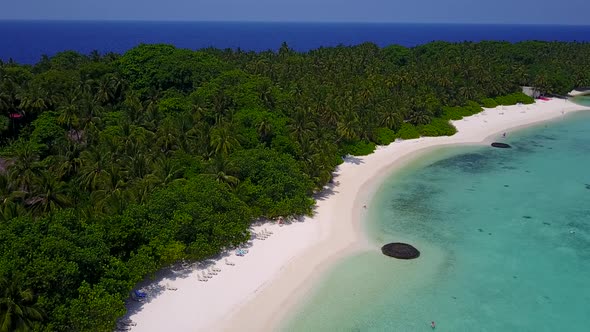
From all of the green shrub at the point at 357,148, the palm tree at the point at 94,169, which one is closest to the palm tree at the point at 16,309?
the palm tree at the point at 94,169

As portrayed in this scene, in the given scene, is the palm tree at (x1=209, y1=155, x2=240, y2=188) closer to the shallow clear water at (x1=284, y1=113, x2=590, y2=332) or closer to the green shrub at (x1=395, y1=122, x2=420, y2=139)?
the shallow clear water at (x1=284, y1=113, x2=590, y2=332)

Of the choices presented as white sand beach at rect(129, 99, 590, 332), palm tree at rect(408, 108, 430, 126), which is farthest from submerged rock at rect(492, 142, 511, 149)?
white sand beach at rect(129, 99, 590, 332)

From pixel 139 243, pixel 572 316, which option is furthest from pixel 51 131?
pixel 572 316

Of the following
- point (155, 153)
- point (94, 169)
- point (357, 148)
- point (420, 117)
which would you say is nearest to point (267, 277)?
point (94, 169)

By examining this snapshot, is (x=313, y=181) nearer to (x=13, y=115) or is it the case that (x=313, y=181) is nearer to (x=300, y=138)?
(x=300, y=138)

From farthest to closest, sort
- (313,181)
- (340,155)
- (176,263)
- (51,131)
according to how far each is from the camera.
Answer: (340,155), (51,131), (313,181), (176,263)

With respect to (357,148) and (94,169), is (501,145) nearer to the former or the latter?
(357,148)
